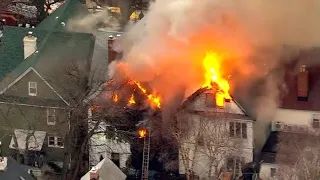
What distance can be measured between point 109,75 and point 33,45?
527cm

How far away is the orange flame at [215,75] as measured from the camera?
116ft

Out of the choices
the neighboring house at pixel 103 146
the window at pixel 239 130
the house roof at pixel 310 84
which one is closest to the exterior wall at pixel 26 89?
the neighboring house at pixel 103 146

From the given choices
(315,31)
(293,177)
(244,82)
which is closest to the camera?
(293,177)

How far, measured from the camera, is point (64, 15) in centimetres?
4384

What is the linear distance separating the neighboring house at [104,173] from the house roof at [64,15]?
40.1 feet

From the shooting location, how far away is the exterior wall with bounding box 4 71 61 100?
124 feet

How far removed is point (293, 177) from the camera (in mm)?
30859

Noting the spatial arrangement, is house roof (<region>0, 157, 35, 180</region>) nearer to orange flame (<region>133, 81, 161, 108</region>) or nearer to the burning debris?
the burning debris

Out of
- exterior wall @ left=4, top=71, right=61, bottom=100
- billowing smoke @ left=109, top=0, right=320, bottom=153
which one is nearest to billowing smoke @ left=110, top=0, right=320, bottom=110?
billowing smoke @ left=109, top=0, right=320, bottom=153

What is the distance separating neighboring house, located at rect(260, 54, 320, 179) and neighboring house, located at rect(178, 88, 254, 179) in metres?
1.06

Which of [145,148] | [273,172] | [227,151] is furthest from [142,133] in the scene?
[273,172]

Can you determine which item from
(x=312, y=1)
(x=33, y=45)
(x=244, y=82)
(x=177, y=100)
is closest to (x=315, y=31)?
(x=312, y=1)

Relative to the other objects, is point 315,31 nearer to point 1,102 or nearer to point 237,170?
point 237,170

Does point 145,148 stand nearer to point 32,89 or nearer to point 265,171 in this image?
→ point 265,171
